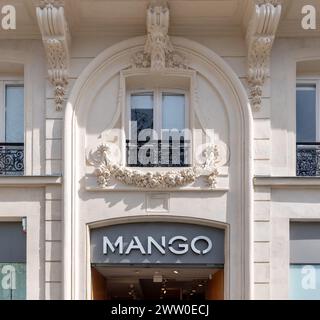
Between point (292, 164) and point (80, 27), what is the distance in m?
3.98

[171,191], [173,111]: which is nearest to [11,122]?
[173,111]

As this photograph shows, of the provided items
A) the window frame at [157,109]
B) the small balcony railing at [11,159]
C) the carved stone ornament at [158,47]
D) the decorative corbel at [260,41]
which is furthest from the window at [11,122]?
the decorative corbel at [260,41]

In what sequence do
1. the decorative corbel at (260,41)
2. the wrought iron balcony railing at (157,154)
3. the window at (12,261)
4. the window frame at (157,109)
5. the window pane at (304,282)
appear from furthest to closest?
the window frame at (157,109) → the wrought iron balcony railing at (157,154) → the window at (12,261) → the window pane at (304,282) → the decorative corbel at (260,41)

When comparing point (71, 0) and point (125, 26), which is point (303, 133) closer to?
point (125, 26)

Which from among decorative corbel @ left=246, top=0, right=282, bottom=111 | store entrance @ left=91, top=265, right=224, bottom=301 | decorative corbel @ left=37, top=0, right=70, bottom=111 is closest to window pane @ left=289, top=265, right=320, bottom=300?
store entrance @ left=91, top=265, right=224, bottom=301

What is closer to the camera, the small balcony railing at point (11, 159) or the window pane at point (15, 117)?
the small balcony railing at point (11, 159)

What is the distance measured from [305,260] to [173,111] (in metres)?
3.14

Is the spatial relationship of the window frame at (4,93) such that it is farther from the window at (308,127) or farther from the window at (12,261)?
the window at (308,127)

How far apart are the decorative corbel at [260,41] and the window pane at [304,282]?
8.45 ft

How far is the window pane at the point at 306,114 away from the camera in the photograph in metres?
11.5

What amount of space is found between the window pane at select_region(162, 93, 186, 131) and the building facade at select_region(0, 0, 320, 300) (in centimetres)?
4

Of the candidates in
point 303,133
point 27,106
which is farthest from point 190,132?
point 27,106

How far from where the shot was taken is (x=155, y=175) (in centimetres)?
1092

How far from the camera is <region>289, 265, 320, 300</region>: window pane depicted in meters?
10.9
